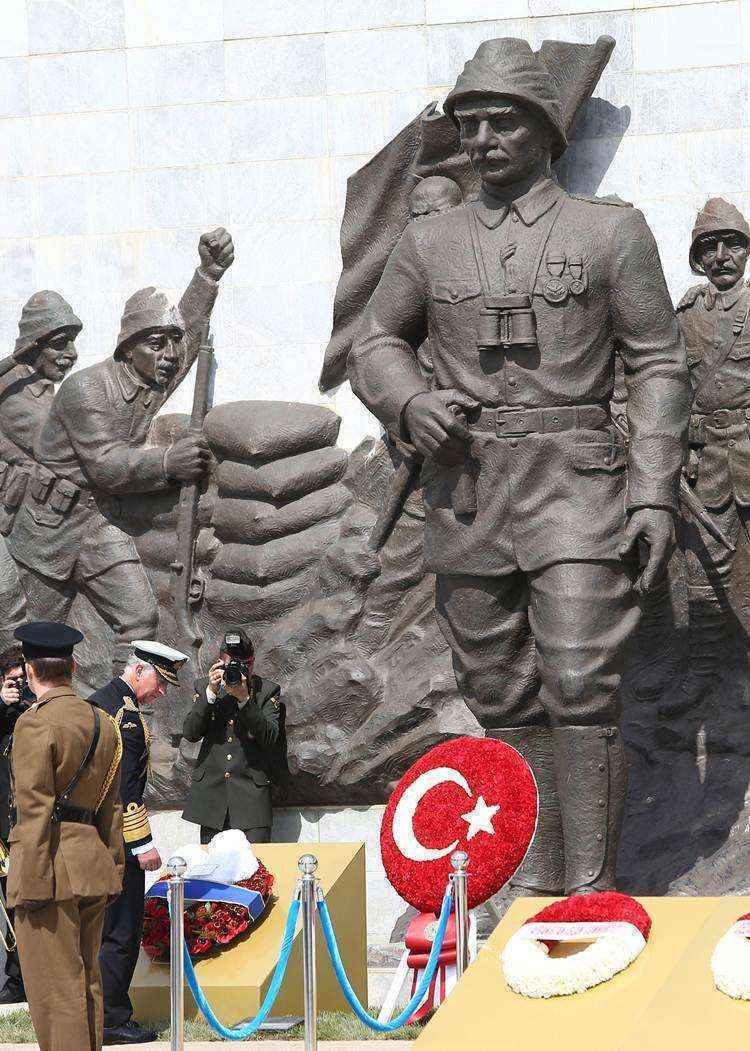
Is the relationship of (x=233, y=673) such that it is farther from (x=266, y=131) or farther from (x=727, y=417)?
(x=266, y=131)

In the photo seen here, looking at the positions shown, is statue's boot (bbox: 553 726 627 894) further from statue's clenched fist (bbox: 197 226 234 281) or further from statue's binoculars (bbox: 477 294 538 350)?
statue's clenched fist (bbox: 197 226 234 281)

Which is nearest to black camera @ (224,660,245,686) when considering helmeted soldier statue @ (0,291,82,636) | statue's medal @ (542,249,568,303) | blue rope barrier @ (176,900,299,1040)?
helmeted soldier statue @ (0,291,82,636)

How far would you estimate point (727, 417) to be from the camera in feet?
30.7

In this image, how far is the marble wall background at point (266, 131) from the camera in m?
9.98

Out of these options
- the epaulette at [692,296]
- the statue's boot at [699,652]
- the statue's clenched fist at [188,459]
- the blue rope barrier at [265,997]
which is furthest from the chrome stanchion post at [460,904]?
the statue's clenched fist at [188,459]

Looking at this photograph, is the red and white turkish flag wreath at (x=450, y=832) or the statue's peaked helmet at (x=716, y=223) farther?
the statue's peaked helmet at (x=716, y=223)

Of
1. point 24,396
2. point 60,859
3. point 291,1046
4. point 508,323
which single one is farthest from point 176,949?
point 24,396

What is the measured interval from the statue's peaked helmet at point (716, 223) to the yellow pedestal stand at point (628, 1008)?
3.92m

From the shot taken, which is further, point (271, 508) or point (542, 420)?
point (271, 508)

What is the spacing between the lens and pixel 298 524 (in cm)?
997

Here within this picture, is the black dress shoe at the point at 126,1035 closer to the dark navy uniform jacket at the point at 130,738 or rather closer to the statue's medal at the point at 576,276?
the dark navy uniform jacket at the point at 130,738

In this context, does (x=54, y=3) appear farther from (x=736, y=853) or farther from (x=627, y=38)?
(x=736, y=853)

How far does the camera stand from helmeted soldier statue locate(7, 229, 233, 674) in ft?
33.4

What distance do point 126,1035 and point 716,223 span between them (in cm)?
430
